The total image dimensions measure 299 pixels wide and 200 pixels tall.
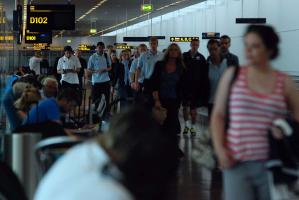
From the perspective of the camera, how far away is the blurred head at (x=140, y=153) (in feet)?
6.33

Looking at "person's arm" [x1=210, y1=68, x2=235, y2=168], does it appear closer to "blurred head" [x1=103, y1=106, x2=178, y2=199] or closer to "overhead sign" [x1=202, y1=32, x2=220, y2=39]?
"blurred head" [x1=103, y1=106, x2=178, y2=199]

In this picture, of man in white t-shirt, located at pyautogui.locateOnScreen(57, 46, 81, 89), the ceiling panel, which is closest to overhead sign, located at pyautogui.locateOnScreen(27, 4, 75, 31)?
man in white t-shirt, located at pyautogui.locateOnScreen(57, 46, 81, 89)

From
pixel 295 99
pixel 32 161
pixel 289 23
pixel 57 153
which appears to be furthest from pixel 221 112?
pixel 289 23

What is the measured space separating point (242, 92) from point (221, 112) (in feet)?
0.65

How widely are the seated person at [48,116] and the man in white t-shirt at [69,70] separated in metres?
10.0

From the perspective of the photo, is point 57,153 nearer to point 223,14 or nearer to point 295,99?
Result: point 295,99

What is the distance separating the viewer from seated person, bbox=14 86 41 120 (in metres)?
6.82

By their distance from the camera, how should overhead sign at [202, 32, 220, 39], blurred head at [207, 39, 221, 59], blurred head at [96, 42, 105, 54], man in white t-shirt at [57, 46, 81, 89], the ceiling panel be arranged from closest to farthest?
blurred head at [207, 39, 221, 59]
blurred head at [96, 42, 105, 54]
man in white t-shirt at [57, 46, 81, 89]
overhead sign at [202, 32, 220, 39]
the ceiling panel

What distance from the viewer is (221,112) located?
13.6 ft

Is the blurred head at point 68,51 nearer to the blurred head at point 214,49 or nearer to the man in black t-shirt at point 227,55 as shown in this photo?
the man in black t-shirt at point 227,55

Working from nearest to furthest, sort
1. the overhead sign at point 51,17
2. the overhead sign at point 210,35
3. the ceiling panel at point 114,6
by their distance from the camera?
Result: the overhead sign at point 51,17
the overhead sign at point 210,35
the ceiling panel at point 114,6

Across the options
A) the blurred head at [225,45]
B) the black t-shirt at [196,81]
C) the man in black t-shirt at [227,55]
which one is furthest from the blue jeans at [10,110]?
the blurred head at [225,45]

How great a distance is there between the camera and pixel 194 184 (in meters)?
8.16

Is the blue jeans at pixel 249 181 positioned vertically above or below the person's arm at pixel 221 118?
below
